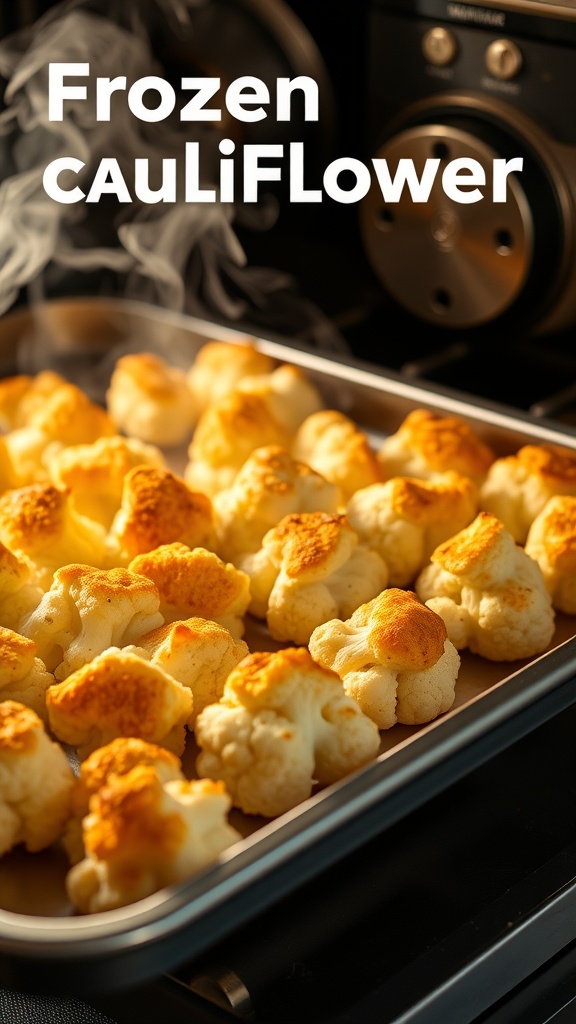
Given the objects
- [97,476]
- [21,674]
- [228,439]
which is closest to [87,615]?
[21,674]

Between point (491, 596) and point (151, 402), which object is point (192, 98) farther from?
point (491, 596)

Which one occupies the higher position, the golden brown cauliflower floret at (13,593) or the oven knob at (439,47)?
the oven knob at (439,47)

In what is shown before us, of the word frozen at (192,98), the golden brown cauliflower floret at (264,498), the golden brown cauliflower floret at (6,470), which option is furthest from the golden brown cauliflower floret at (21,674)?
the word frozen at (192,98)

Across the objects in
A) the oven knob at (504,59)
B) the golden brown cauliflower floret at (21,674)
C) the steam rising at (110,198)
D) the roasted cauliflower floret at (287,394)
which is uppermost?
the oven knob at (504,59)

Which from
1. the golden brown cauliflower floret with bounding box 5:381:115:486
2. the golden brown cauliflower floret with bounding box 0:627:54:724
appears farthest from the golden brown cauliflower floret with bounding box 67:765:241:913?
the golden brown cauliflower floret with bounding box 5:381:115:486

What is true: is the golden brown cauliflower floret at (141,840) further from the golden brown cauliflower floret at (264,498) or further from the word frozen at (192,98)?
the word frozen at (192,98)

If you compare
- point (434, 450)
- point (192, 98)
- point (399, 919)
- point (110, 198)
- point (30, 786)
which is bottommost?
point (399, 919)

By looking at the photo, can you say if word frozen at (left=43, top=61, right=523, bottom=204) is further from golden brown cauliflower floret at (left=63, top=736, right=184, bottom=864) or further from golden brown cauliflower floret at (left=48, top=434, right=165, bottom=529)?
golden brown cauliflower floret at (left=63, top=736, right=184, bottom=864)
